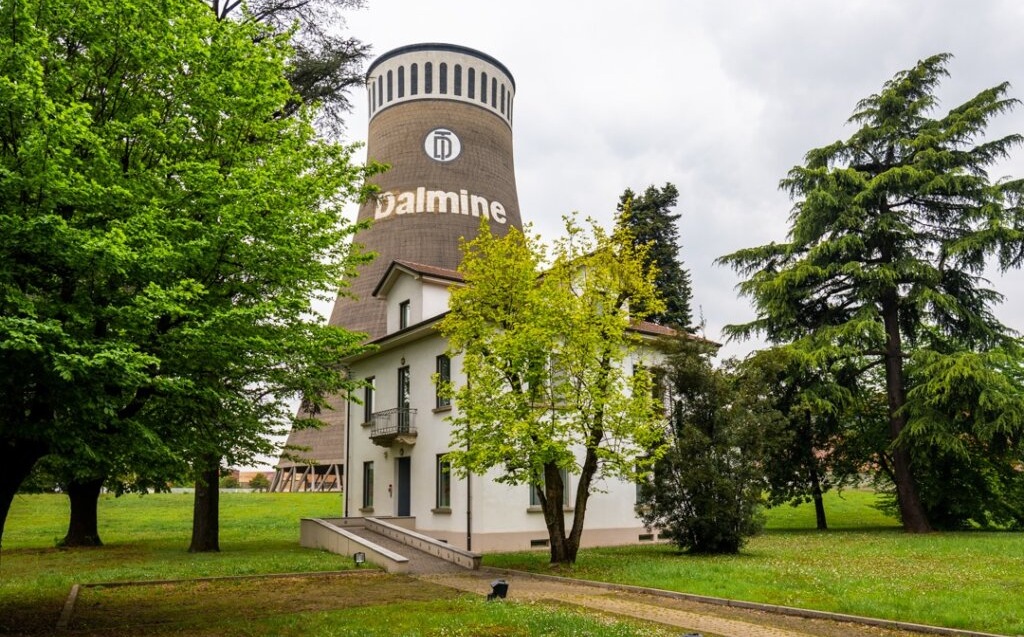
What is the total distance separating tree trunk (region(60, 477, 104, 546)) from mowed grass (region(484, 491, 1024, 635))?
43.6 feet

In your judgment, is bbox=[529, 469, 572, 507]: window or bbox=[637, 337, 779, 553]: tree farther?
bbox=[529, 469, 572, 507]: window

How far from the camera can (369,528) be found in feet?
79.6

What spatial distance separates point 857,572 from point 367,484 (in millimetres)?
18388

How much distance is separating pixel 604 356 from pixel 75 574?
13.0 meters

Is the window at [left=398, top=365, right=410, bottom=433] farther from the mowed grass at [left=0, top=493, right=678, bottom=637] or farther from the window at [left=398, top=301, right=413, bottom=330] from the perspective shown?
the mowed grass at [left=0, top=493, right=678, bottom=637]

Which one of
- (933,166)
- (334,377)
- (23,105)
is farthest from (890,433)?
(23,105)

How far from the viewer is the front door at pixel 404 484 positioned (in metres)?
26.4

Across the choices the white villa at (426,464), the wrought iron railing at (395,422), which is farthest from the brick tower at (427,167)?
the wrought iron railing at (395,422)

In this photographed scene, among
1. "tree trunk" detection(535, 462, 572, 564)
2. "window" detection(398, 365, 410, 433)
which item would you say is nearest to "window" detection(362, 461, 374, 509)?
"window" detection(398, 365, 410, 433)

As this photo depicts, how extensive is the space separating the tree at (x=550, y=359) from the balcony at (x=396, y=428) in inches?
273

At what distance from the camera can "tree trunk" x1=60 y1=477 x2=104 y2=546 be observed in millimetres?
24266

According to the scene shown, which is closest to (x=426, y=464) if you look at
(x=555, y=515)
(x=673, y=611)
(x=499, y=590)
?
(x=555, y=515)

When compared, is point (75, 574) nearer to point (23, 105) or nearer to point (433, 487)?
point (433, 487)

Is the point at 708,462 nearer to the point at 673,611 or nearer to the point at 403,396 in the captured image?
the point at 673,611
